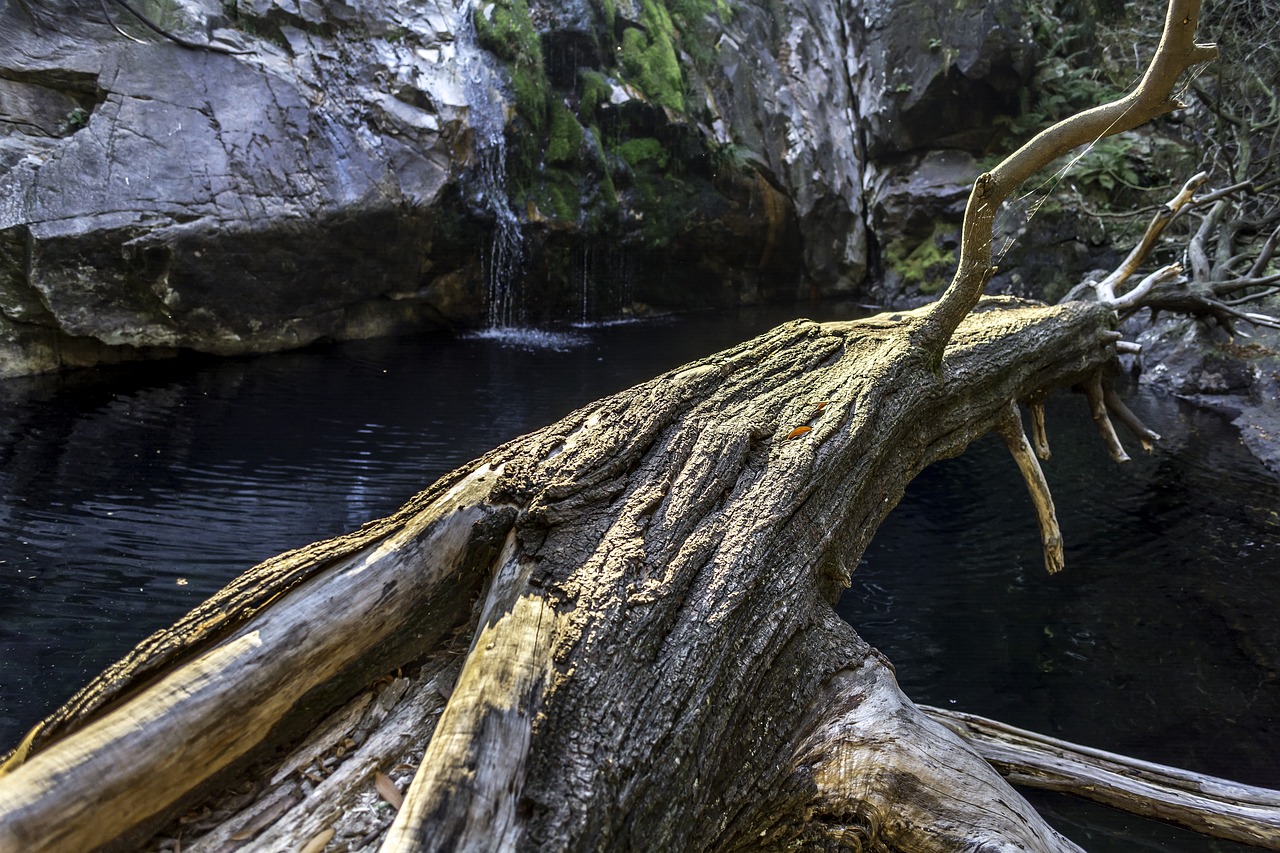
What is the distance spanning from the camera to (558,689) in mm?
1613

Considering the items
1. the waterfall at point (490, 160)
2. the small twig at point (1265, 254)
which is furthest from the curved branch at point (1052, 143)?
the waterfall at point (490, 160)

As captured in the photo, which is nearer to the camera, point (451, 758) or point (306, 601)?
point (451, 758)

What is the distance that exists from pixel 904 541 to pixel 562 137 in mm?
9639

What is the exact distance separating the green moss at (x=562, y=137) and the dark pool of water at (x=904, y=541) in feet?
17.9

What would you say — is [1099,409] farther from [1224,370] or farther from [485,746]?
[1224,370]

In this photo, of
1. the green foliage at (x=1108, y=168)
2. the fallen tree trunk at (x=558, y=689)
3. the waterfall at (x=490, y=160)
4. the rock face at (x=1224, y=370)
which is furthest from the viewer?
the green foliage at (x=1108, y=168)

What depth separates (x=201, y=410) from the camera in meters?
7.23

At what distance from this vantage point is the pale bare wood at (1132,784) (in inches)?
94.6

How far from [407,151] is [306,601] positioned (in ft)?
33.3

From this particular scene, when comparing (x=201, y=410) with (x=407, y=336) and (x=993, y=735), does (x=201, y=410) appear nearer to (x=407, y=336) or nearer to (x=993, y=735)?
(x=407, y=336)

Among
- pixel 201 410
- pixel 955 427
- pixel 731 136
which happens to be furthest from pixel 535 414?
pixel 731 136

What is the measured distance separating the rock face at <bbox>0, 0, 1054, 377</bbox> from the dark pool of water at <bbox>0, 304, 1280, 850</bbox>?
143cm

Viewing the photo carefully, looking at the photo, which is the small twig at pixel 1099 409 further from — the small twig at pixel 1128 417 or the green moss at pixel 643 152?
the green moss at pixel 643 152

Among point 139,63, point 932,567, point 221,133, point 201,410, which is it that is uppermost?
point 139,63
